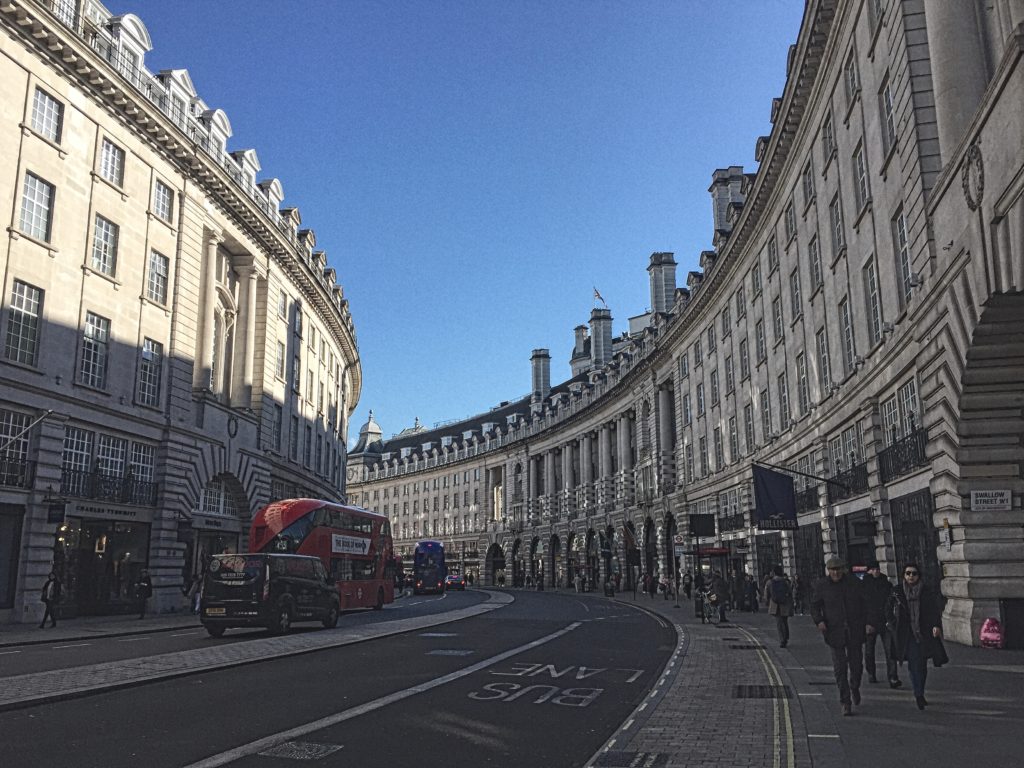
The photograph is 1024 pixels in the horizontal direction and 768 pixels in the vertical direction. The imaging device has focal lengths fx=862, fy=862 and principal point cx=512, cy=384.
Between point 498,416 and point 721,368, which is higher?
point 498,416

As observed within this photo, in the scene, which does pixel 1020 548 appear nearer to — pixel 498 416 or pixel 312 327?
pixel 312 327

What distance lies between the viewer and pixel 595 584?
76.0 meters

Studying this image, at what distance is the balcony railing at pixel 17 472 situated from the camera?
25.7 m

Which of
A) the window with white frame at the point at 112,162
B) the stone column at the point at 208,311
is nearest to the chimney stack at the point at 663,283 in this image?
the stone column at the point at 208,311

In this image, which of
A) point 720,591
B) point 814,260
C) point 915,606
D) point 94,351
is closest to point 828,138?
point 814,260

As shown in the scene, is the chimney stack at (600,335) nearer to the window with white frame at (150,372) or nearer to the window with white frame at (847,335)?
the window with white frame at (150,372)

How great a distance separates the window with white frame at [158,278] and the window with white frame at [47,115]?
6381 millimetres

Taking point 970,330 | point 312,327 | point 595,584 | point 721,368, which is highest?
point 312,327

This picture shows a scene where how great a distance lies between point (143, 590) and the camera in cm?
3036

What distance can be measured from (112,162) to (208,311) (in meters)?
8.67

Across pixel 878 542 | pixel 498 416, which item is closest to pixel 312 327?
pixel 878 542

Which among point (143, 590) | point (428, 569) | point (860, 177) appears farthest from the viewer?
point (428, 569)

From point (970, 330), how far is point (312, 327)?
45274 millimetres

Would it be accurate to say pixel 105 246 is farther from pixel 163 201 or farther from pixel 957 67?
pixel 957 67
